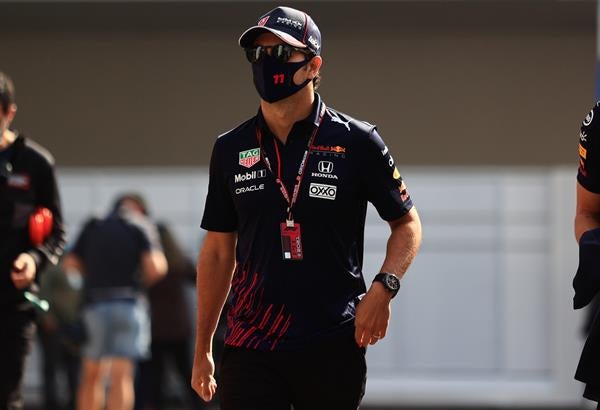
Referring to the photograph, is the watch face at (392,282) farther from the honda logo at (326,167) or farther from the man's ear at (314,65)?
the man's ear at (314,65)

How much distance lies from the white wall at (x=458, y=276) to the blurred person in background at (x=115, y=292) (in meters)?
5.36

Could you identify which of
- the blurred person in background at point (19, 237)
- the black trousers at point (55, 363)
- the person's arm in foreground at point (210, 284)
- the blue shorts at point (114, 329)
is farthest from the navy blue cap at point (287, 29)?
the black trousers at point (55, 363)

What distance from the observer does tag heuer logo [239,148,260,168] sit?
4395 mm

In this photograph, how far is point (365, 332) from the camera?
422 cm

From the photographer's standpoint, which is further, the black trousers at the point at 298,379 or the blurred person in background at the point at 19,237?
the blurred person in background at the point at 19,237

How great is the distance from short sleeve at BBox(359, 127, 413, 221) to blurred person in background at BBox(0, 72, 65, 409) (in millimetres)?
1886

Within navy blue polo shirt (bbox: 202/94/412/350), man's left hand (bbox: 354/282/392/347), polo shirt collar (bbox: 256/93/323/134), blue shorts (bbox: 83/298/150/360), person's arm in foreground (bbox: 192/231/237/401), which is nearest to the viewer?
man's left hand (bbox: 354/282/392/347)

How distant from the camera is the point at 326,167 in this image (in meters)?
4.32

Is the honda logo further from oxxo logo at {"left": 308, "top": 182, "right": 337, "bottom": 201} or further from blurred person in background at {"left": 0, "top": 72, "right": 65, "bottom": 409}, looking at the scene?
blurred person in background at {"left": 0, "top": 72, "right": 65, "bottom": 409}

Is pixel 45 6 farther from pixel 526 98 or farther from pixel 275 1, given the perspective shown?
pixel 526 98

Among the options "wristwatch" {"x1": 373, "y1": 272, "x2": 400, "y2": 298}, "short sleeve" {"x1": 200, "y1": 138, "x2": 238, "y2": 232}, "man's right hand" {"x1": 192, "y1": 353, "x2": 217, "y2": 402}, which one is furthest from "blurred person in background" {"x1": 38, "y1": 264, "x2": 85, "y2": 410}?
"wristwatch" {"x1": 373, "y1": 272, "x2": 400, "y2": 298}

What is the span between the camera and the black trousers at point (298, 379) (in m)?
4.30

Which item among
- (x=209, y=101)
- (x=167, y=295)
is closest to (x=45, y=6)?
(x=209, y=101)

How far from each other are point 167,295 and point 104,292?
1230 millimetres
